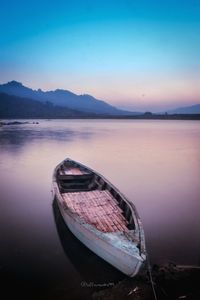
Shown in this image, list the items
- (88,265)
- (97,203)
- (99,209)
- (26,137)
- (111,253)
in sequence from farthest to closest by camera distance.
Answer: (26,137) → (97,203) → (99,209) → (88,265) → (111,253)

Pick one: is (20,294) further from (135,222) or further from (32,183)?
(32,183)

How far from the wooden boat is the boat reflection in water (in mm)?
503

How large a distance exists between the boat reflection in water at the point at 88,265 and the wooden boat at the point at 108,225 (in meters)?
0.50

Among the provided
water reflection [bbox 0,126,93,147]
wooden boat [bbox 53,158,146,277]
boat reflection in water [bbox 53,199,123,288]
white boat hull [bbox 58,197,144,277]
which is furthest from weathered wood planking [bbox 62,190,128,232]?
water reflection [bbox 0,126,93,147]

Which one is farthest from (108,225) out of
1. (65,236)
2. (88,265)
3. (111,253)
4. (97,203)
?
(65,236)

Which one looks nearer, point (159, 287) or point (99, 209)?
point (159, 287)

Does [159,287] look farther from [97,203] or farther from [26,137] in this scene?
[26,137]

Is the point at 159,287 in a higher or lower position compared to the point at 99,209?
lower

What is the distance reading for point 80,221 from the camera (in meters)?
8.27

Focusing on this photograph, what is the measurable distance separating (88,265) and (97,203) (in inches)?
118

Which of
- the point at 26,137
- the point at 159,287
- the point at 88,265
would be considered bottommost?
the point at 88,265

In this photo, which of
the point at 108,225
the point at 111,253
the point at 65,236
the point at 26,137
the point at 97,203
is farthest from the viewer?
the point at 26,137

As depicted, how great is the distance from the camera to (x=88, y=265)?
320 inches

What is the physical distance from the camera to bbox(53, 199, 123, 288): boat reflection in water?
24.2ft
